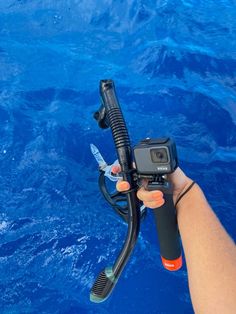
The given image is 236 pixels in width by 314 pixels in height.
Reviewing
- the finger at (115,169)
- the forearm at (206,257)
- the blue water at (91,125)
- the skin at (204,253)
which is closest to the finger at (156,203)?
the skin at (204,253)

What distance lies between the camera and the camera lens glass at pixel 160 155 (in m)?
1.00

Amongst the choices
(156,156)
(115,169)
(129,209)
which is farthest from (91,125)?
(156,156)

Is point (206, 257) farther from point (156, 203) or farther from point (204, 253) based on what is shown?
point (156, 203)

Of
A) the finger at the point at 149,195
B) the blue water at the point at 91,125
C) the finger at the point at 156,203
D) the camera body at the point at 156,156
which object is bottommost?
the blue water at the point at 91,125

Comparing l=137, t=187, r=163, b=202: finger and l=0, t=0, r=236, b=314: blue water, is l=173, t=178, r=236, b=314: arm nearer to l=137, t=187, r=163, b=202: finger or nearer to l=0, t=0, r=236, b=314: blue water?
l=137, t=187, r=163, b=202: finger

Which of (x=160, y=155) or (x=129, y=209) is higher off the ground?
(x=160, y=155)

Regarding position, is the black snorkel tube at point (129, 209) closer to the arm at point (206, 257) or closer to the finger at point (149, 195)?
the finger at point (149, 195)

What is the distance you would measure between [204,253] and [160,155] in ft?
0.94

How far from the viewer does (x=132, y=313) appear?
1578 mm

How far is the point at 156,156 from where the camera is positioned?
1018 mm

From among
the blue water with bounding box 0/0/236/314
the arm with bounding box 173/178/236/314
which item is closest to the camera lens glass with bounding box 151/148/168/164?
the arm with bounding box 173/178/236/314

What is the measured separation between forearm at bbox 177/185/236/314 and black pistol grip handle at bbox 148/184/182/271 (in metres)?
0.03

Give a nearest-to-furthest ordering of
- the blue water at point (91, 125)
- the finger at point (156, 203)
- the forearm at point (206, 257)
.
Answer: the forearm at point (206, 257)
the finger at point (156, 203)
the blue water at point (91, 125)

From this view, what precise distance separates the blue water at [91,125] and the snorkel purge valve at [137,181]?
54 centimetres
